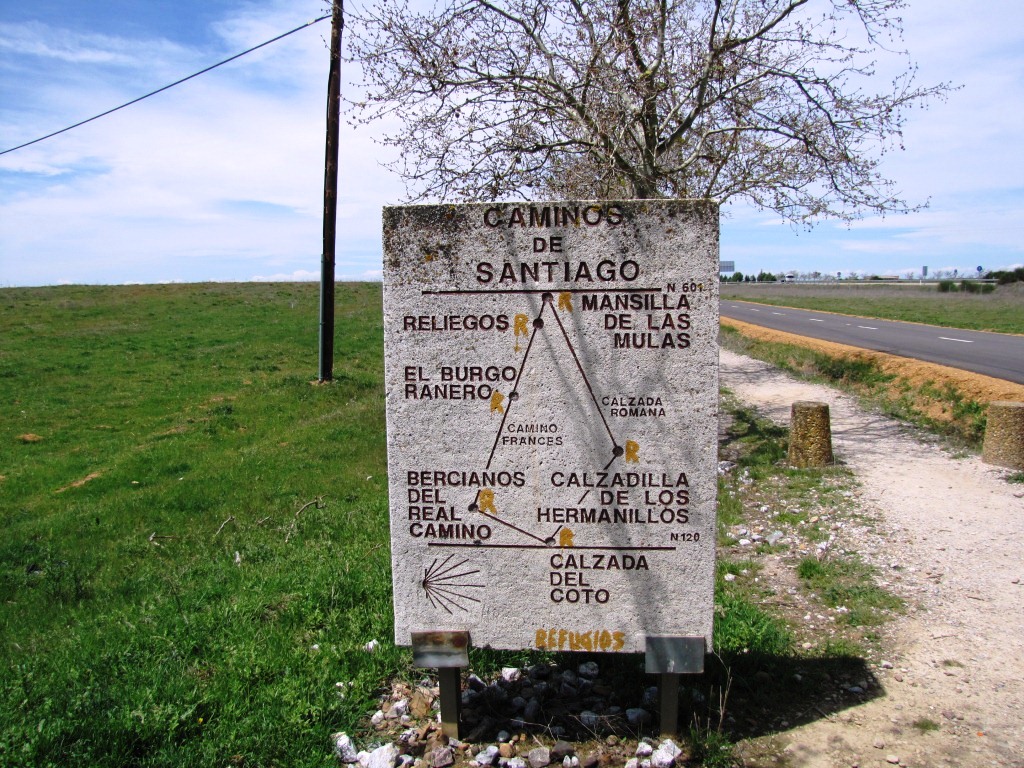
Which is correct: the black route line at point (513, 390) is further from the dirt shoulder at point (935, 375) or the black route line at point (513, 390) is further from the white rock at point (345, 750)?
the dirt shoulder at point (935, 375)

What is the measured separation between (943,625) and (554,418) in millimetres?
2862

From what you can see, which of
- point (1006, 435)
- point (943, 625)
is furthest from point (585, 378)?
point (1006, 435)

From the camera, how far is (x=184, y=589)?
5.57 meters

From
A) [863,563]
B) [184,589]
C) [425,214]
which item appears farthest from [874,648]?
[184,589]

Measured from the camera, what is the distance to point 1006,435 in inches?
308

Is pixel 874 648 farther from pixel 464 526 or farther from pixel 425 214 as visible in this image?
pixel 425 214

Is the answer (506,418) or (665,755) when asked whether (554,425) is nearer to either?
(506,418)

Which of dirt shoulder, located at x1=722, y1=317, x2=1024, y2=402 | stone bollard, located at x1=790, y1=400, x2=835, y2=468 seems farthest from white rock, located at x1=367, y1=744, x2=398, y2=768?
dirt shoulder, located at x1=722, y1=317, x2=1024, y2=402

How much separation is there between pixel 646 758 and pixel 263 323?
30.1 metres

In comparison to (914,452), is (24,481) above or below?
below

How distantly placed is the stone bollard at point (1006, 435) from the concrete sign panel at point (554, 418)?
6.05 meters

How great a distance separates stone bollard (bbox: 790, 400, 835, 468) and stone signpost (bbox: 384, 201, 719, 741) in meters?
5.46

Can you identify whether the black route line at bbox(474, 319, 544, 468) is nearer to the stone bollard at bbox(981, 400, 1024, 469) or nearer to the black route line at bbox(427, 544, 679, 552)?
the black route line at bbox(427, 544, 679, 552)

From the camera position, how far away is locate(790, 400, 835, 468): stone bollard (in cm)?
827
